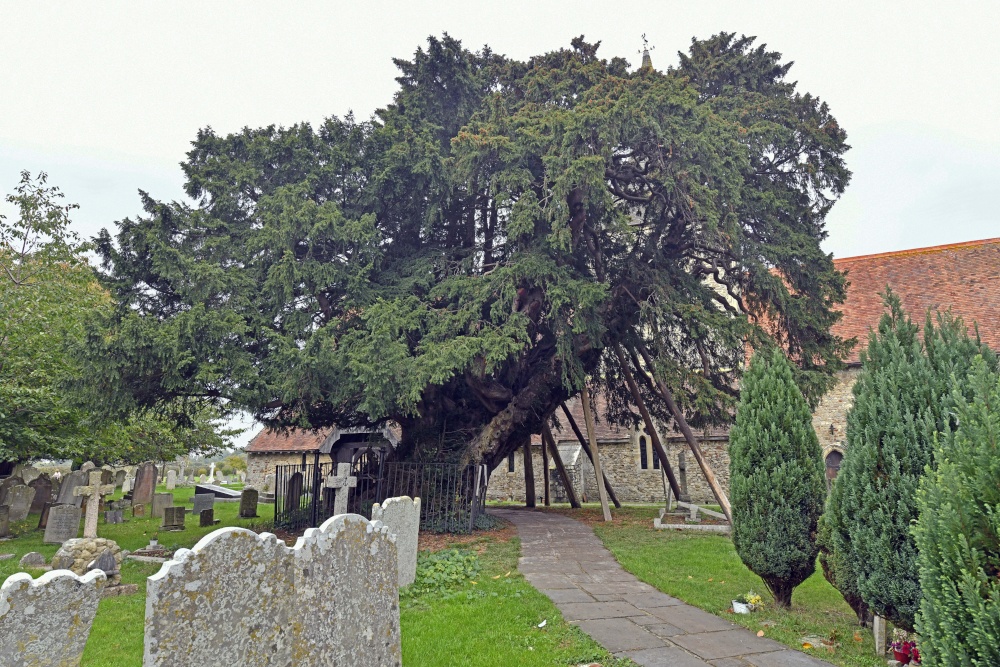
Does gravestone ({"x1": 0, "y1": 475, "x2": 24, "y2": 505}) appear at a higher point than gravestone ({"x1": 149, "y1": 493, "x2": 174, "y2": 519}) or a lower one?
higher

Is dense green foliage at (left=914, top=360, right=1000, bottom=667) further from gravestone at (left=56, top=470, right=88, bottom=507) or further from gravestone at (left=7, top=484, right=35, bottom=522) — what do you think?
gravestone at (left=7, top=484, right=35, bottom=522)

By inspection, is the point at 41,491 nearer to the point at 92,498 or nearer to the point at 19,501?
the point at 19,501

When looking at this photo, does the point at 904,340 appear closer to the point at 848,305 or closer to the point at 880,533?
the point at 880,533

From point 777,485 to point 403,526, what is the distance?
459 centimetres

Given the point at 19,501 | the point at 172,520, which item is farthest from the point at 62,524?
the point at 19,501

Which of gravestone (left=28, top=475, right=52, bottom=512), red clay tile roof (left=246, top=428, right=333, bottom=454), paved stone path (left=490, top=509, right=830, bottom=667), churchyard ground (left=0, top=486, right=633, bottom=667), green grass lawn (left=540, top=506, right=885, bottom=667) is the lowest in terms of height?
green grass lawn (left=540, top=506, right=885, bottom=667)

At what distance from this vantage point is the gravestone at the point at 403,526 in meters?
7.58

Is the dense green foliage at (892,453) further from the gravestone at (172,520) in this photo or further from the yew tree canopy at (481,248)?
the gravestone at (172,520)

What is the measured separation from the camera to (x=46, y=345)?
561 inches

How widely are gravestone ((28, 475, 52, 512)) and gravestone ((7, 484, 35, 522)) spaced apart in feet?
3.03

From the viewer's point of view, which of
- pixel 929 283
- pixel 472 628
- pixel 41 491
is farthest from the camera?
pixel 929 283

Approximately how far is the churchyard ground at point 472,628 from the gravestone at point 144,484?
12.4 metres

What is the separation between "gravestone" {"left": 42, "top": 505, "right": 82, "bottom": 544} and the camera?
12781 millimetres

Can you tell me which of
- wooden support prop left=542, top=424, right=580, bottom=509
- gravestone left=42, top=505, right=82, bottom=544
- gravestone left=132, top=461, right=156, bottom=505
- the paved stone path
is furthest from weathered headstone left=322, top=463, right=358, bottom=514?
gravestone left=132, top=461, right=156, bottom=505
